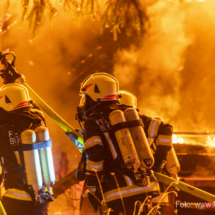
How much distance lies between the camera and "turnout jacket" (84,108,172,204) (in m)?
2.83

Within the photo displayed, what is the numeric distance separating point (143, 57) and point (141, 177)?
352 inches

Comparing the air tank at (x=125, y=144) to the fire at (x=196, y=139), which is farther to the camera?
the fire at (x=196, y=139)

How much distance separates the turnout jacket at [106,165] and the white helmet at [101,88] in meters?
0.21

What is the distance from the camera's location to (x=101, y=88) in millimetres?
3150

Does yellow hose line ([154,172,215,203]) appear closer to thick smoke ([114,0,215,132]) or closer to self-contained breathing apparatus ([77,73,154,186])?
self-contained breathing apparatus ([77,73,154,186])

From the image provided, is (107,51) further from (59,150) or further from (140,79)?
(59,150)

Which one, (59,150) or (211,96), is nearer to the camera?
(59,150)

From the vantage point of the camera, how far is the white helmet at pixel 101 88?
3137 millimetres

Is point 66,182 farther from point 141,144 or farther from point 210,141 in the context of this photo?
point 141,144

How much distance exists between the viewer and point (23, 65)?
33.3 ft

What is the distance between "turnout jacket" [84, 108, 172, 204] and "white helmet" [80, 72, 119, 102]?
0.70 feet

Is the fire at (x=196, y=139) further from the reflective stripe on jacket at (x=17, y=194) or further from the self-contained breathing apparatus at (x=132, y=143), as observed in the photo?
the reflective stripe on jacket at (x=17, y=194)

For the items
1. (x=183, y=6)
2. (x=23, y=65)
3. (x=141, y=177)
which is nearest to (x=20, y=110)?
(x=141, y=177)

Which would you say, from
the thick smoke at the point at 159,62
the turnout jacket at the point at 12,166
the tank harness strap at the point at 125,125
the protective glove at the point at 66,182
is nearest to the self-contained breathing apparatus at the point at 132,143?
the tank harness strap at the point at 125,125
